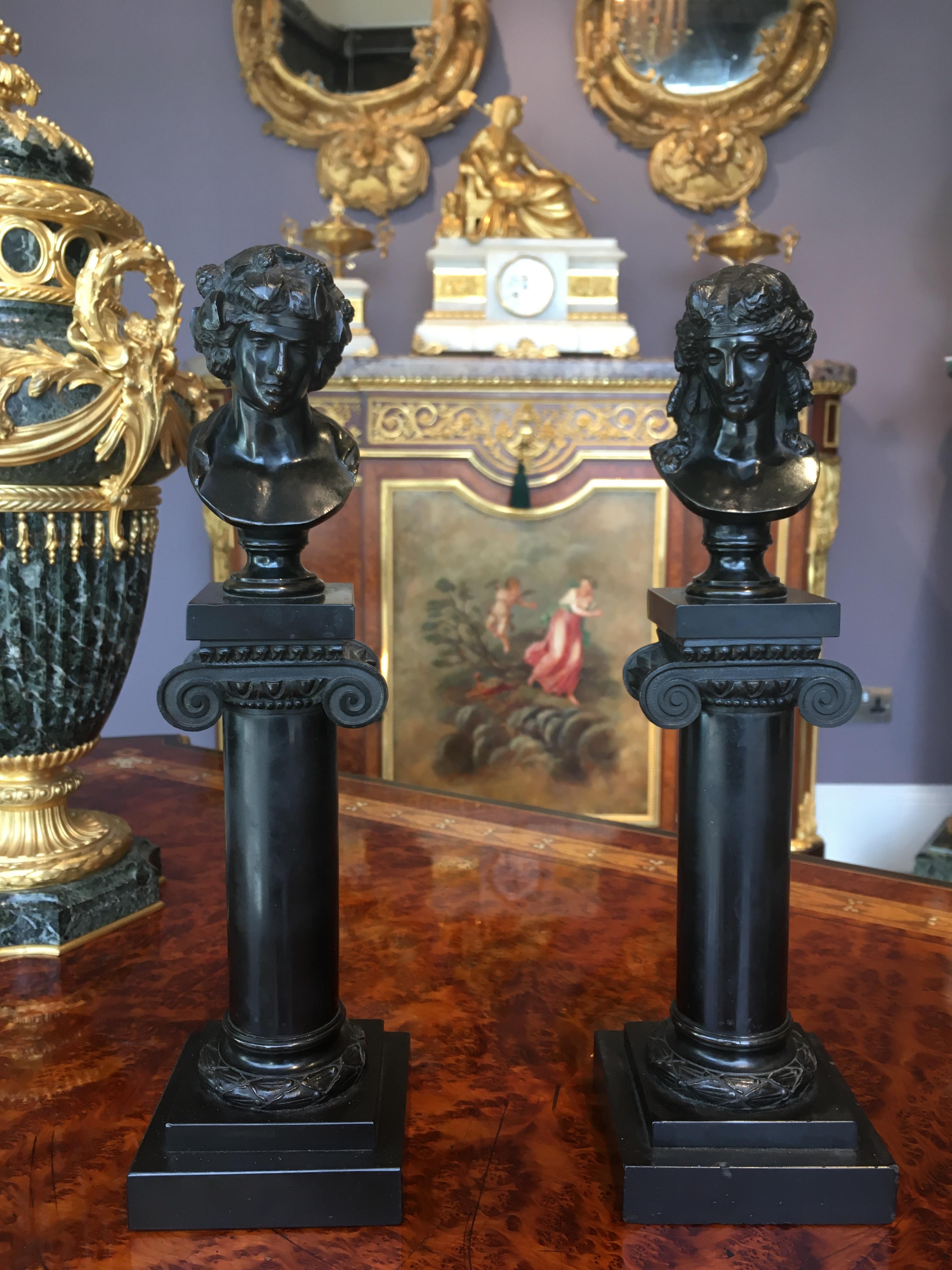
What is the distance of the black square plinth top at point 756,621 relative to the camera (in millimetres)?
1055

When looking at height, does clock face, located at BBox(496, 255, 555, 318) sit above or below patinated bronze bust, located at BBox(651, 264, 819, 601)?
above

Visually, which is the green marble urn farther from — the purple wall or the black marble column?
the purple wall

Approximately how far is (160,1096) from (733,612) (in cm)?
80

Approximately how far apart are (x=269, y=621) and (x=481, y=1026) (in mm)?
610

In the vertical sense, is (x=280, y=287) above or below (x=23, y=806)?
above

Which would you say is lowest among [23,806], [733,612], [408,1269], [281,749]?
[408,1269]

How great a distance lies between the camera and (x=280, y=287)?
1.02 meters

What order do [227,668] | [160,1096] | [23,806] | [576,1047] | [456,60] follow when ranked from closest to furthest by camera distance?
[227,668], [160,1096], [576,1047], [23,806], [456,60]

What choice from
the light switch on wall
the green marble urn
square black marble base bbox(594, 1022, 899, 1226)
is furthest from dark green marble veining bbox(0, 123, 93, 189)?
the light switch on wall

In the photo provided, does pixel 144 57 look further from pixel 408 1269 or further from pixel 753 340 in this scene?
pixel 408 1269

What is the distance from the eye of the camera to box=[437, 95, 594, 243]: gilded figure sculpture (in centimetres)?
314

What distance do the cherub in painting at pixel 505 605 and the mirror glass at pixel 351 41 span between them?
1.73 metres

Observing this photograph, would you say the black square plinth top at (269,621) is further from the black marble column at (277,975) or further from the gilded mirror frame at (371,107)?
the gilded mirror frame at (371,107)

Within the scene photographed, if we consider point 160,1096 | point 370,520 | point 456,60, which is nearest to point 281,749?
point 160,1096
